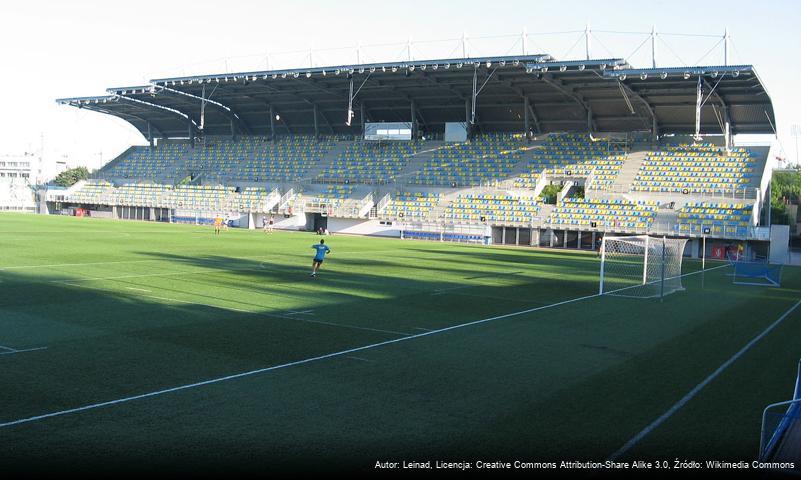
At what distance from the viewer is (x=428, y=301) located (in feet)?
65.0

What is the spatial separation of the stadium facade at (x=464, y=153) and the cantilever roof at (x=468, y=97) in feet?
0.56

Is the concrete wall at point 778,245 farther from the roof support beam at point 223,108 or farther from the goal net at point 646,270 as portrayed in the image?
the roof support beam at point 223,108

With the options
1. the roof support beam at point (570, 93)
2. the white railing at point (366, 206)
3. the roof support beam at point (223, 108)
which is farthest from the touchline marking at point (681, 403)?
the roof support beam at point (223, 108)

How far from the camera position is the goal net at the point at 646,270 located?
79.3 feet

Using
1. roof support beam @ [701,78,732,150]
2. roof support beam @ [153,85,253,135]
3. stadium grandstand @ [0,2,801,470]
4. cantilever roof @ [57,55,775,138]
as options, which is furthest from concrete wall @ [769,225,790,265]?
roof support beam @ [153,85,253,135]

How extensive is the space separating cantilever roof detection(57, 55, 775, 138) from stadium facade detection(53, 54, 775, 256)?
6.7 inches

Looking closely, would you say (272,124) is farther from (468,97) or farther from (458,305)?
(458,305)

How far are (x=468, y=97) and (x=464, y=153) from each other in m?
5.43

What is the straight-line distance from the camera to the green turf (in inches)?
297

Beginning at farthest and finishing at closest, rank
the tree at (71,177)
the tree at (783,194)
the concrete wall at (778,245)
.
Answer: the tree at (71,177) → the tree at (783,194) → the concrete wall at (778,245)

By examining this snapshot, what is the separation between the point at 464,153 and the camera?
65562 millimetres

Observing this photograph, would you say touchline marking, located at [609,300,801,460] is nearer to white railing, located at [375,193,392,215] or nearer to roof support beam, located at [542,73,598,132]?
roof support beam, located at [542,73,598,132]

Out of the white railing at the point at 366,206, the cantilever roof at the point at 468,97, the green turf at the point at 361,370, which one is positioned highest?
the cantilever roof at the point at 468,97

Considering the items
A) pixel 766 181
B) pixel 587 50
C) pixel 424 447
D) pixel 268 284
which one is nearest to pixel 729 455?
pixel 424 447
